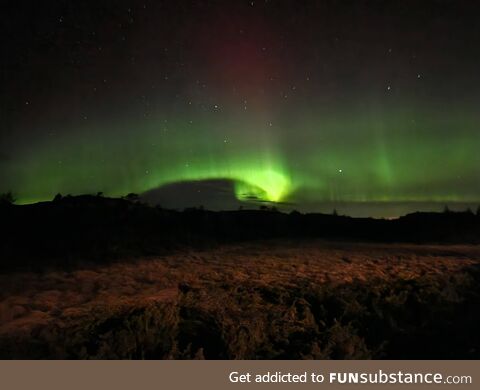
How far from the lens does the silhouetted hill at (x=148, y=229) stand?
12.1 m

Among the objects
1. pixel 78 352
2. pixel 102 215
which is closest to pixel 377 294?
pixel 78 352

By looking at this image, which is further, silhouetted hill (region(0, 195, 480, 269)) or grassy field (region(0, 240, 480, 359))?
silhouetted hill (region(0, 195, 480, 269))

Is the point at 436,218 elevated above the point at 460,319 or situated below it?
above

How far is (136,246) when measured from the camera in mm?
13195

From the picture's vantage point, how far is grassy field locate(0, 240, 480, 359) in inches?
193

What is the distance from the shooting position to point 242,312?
5980 mm

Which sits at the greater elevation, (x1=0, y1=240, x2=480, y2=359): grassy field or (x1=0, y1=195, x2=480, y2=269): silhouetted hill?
(x1=0, y1=195, x2=480, y2=269): silhouetted hill

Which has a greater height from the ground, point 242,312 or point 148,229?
point 148,229

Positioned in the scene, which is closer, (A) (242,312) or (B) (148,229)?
(A) (242,312)

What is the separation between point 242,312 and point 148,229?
33.8 feet

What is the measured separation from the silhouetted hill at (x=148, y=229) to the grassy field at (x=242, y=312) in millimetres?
2062

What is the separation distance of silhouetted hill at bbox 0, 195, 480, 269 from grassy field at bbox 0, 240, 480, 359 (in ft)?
6.76
